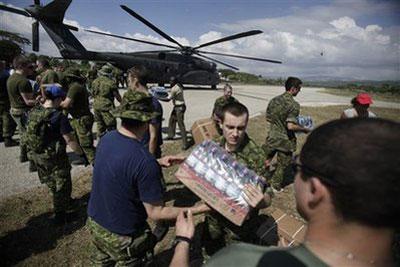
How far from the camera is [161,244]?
4211mm

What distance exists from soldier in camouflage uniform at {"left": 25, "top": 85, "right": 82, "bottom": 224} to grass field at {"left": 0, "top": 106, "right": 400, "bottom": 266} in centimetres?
38

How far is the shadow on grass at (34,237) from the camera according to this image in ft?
12.7

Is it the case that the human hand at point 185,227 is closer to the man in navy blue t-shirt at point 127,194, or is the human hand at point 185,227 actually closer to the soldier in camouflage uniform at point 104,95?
the man in navy blue t-shirt at point 127,194

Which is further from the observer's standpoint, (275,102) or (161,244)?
(275,102)

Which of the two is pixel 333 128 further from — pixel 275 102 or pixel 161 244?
pixel 275 102

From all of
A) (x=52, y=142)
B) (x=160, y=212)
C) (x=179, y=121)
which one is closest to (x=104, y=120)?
(x=179, y=121)

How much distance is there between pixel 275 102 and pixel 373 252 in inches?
195

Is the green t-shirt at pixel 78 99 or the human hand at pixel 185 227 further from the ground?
the green t-shirt at pixel 78 99

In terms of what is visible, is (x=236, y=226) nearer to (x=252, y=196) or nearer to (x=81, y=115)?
(x=252, y=196)

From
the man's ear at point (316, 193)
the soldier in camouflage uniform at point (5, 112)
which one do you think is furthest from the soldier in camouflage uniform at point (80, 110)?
the man's ear at point (316, 193)

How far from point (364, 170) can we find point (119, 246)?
6.70ft

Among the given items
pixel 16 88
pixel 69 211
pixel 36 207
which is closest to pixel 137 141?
pixel 69 211

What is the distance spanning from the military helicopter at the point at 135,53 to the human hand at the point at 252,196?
10966 mm

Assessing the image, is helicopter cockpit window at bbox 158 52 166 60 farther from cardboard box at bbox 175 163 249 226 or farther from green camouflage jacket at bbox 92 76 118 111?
cardboard box at bbox 175 163 249 226
